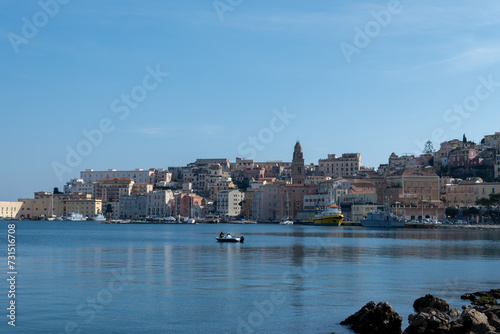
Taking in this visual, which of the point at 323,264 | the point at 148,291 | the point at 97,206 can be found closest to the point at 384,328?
the point at 148,291

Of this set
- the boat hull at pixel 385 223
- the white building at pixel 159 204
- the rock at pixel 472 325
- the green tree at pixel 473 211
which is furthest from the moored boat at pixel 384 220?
the rock at pixel 472 325

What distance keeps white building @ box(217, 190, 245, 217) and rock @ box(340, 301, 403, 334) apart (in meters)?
131

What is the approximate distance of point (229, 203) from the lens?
14888cm

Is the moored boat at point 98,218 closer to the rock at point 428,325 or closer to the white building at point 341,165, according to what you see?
the white building at point 341,165

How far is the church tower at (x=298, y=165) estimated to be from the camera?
14175cm

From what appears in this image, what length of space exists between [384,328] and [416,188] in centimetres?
9911

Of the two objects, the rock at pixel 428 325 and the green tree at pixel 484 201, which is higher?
the green tree at pixel 484 201

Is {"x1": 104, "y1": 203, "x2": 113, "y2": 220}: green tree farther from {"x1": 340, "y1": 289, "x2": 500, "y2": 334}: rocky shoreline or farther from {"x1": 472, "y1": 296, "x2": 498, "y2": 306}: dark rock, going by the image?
{"x1": 340, "y1": 289, "x2": 500, "y2": 334}: rocky shoreline

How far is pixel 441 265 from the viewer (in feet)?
115

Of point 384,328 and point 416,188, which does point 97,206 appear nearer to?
point 416,188

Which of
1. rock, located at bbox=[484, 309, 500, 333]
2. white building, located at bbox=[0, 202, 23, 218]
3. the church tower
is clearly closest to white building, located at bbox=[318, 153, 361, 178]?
the church tower

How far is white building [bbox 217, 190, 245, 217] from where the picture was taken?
14888 cm

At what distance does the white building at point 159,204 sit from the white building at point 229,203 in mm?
13725

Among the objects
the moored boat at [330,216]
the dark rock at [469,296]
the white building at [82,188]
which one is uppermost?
the white building at [82,188]
